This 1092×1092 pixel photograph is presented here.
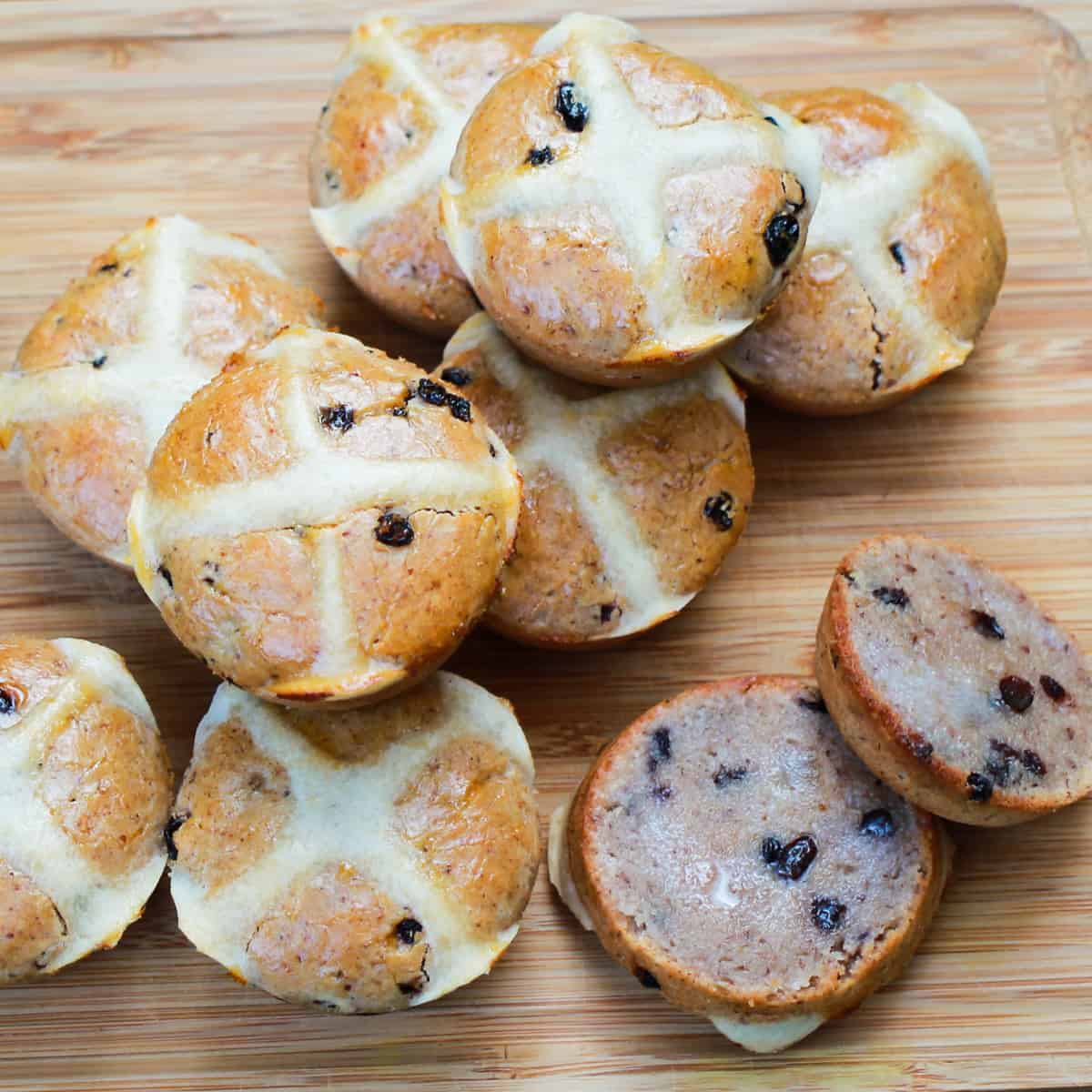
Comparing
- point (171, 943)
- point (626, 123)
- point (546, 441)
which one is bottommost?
point (171, 943)

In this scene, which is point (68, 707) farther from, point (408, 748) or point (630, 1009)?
point (630, 1009)

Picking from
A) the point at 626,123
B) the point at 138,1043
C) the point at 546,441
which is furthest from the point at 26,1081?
the point at 626,123

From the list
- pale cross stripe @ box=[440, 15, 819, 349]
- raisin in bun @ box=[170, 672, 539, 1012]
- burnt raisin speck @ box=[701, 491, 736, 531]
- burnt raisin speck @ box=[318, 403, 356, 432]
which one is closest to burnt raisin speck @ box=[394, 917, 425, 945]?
raisin in bun @ box=[170, 672, 539, 1012]

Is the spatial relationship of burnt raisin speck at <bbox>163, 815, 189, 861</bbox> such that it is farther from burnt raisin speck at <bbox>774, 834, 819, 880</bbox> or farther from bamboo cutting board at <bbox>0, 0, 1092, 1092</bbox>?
burnt raisin speck at <bbox>774, 834, 819, 880</bbox>

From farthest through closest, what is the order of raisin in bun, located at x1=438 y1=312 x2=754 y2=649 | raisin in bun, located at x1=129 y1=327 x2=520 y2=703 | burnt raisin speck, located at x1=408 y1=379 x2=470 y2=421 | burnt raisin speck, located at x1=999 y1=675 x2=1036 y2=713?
raisin in bun, located at x1=438 y1=312 x2=754 y2=649
burnt raisin speck, located at x1=999 y1=675 x2=1036 y2=713
burnt raisin speck, located at x1=408 y1=379 x2=470 y2=421
raisin in bun, located at x1=129 y1=327 x2=520 y2=703

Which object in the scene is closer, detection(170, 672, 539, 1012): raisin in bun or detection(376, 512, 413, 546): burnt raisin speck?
detection(376, 512, 413, 546): burnt raisin speck

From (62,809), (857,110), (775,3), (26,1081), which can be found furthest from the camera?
(775,3)
